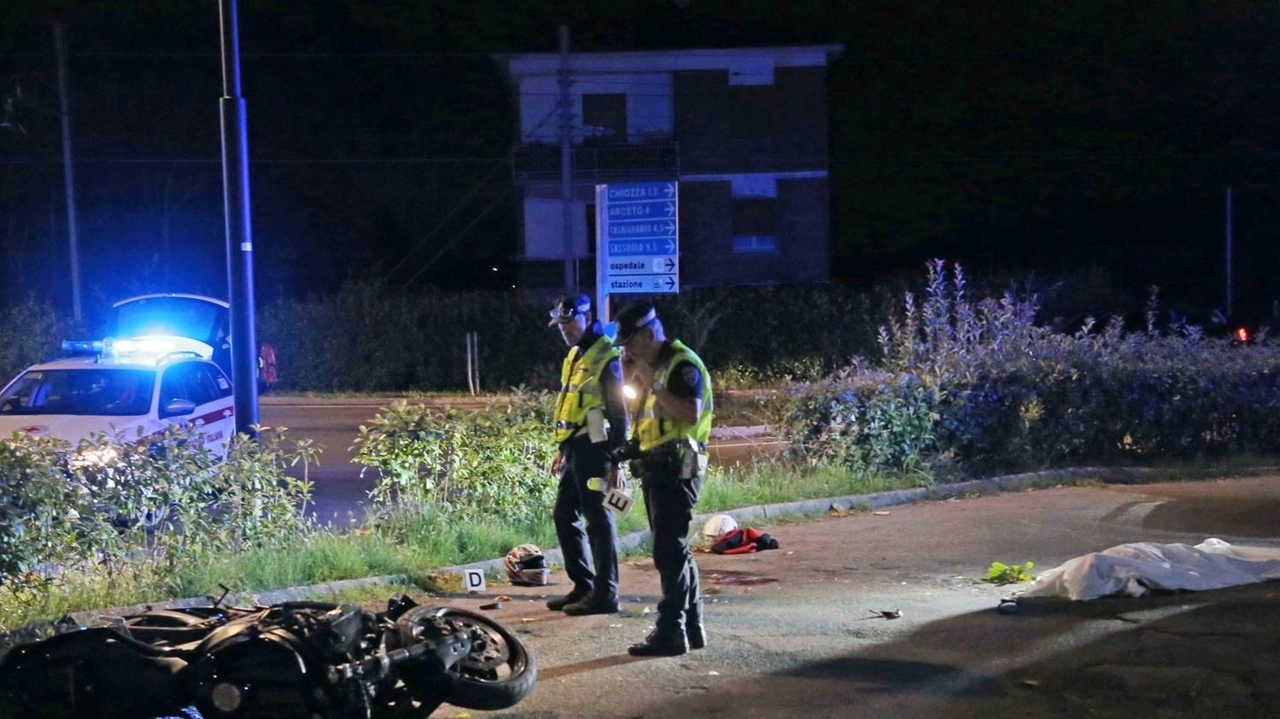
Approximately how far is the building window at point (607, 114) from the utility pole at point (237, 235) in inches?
1030

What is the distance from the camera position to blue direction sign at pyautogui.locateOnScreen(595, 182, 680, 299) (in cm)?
1220

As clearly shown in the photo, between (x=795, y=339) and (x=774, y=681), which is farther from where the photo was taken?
(x=795, y=339)

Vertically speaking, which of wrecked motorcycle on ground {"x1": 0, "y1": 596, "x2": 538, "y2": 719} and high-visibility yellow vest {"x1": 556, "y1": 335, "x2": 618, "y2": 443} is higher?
high-visibility yellow vest {"x1": 556, "y1": 335, "x2": 618, "y2": 443}

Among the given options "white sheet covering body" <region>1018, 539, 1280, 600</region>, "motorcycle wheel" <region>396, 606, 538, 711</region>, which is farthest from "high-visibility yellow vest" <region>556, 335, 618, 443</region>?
"white sheet covering body" <region>1018, 539, 1280, 600</region>

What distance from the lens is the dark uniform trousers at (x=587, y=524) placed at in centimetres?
843

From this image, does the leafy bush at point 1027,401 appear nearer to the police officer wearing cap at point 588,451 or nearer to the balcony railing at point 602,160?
the police officer wearing cap at point 588,451

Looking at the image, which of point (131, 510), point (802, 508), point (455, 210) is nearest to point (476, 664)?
point (131, 510)

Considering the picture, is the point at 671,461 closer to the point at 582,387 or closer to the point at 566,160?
the point at 582,387

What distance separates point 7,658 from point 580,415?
361 centimetres

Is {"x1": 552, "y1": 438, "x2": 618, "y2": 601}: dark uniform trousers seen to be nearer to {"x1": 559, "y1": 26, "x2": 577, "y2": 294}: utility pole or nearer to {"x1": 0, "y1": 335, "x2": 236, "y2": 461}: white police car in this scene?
{"x1": 0, "y1": 335, "x2": 236, "y2": 461}: white police car

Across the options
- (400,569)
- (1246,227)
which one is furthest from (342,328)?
(1246,227)

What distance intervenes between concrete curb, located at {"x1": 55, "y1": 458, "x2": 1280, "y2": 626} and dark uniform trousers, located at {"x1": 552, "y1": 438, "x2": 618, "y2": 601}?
1.23 m

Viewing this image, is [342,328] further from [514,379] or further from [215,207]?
[215,207]

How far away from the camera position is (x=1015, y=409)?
1438 centimetres
